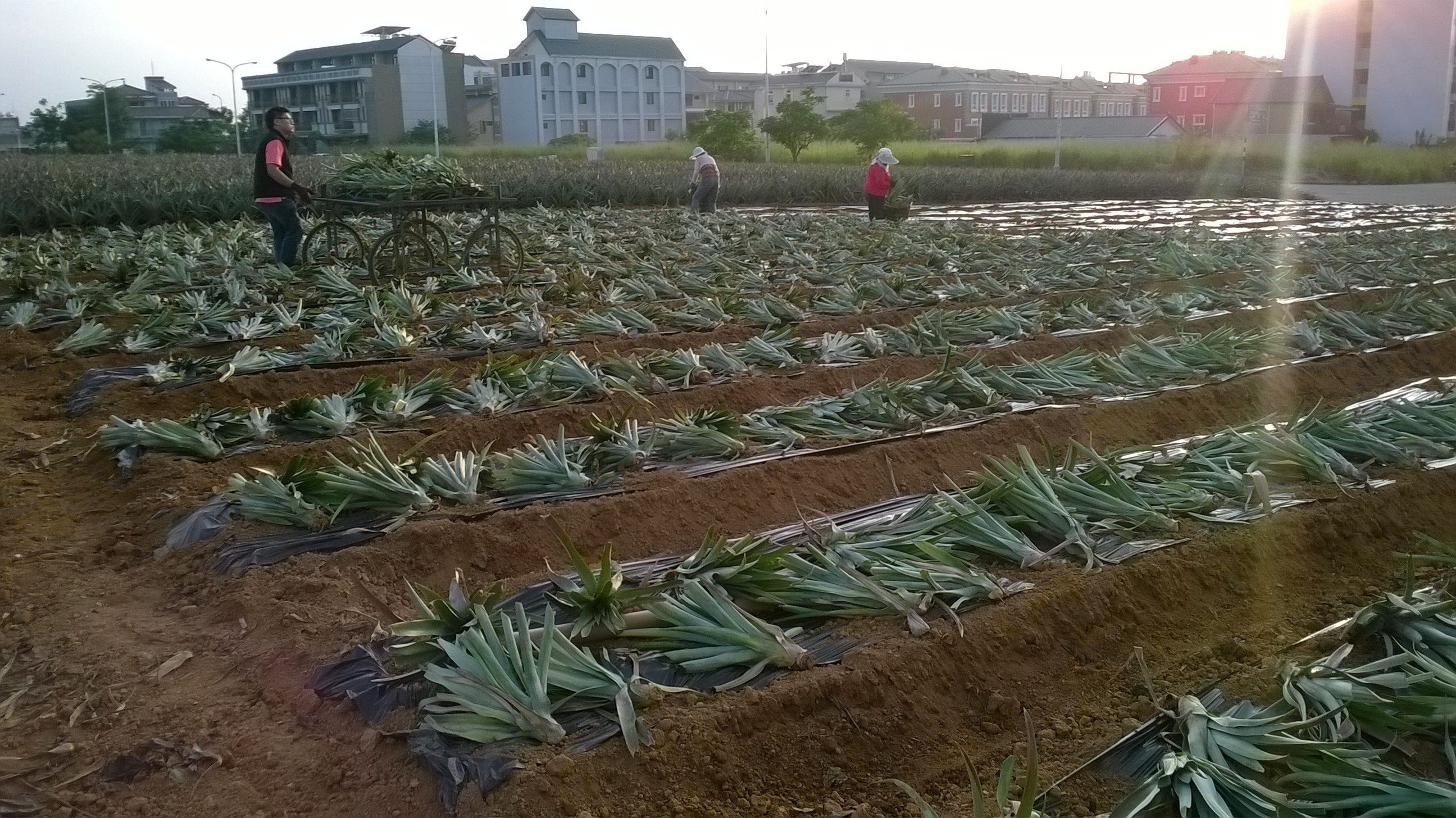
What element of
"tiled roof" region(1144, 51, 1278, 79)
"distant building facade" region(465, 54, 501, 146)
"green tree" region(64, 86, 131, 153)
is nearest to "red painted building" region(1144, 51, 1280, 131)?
"tiled roof" region(1144, 51, 1278, 79)

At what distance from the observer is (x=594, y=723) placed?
277 centimetres

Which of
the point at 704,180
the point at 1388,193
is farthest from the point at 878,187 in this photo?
the point at 1388,193

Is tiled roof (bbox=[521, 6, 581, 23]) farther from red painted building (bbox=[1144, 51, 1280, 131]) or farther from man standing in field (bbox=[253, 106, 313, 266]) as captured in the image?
man standing in field (bbox=[253, 106, 313, 266])

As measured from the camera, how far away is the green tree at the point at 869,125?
35.5 m

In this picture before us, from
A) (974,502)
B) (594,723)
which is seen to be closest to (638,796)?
(594,723)

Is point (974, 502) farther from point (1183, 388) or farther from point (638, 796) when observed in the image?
point (1183, 388)

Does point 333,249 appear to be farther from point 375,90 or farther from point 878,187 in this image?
point 375,90

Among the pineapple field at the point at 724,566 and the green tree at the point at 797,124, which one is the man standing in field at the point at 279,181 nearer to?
the pineapple field at the point at 724,566

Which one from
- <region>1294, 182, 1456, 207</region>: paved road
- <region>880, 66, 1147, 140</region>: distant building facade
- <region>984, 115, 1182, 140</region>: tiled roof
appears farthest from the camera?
<region>880, 66, 1147, 140</region>: distant building facade

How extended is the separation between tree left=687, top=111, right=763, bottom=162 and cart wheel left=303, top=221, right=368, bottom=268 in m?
26.6

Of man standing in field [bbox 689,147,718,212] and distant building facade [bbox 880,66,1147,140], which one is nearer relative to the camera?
man standing in field [bbox 689,147,718,212]

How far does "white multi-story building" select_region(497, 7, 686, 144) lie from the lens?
58.2 m

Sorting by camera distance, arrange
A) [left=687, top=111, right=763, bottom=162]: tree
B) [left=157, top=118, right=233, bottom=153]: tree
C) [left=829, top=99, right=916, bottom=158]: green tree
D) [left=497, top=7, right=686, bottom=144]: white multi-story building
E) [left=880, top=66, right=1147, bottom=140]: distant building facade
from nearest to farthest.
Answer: [left=829, top=99, right=916, bottom=158]: green tree < [left=687, top=111, right=763, bottom=162]: tree < [left=157, top=118, right=233, bottom=153]: tree < [left=497, top=7, right=686, bottom=144]: white multi-story building < [left=880, top=66, right=1147, bottom=140]: distant building facade

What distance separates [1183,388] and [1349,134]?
50.7 metres
